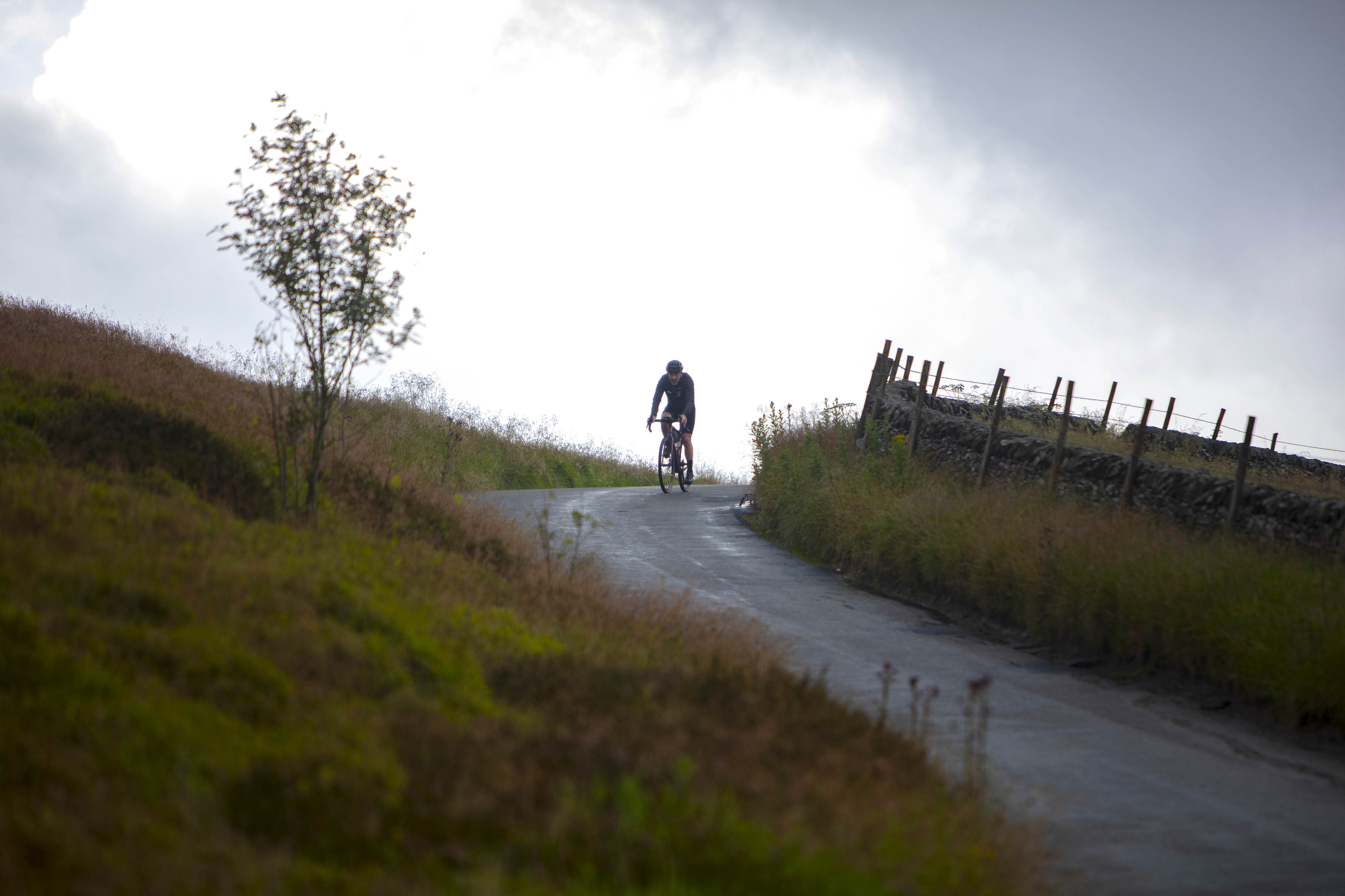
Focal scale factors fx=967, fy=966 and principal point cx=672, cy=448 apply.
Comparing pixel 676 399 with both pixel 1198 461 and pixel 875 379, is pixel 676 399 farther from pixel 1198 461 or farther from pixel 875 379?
pixel 1198 461

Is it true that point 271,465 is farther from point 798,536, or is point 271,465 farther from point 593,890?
point 798,536

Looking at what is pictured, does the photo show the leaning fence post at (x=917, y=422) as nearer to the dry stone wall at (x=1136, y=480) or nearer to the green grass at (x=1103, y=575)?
the dry stone wall at (x=1136, y=480)

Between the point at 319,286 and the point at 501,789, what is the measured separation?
6.79m

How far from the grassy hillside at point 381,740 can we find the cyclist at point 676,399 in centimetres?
1218

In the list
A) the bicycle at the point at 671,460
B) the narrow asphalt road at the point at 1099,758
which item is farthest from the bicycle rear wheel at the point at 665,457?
the narrow asphalt road at the point at 1099,758

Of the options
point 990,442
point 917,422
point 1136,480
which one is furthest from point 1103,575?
point 917,422

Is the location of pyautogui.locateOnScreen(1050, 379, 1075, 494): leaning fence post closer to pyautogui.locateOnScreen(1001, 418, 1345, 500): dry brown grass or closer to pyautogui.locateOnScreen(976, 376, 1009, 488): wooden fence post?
pyautogui.locateOnScreen(976, 376, 1009, 488): wooden fence post

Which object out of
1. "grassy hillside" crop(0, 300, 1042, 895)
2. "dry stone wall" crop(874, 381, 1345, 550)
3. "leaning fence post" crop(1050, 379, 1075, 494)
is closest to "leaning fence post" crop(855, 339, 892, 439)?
"dry stone wall" crop(874, 381, 1345, 550)

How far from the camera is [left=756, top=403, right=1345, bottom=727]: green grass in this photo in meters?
7.36

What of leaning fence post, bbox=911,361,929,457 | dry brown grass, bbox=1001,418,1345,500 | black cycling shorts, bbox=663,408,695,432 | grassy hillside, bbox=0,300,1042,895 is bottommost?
grassy hillside, bbox=0,300,1042,895

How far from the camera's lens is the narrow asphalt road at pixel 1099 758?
4.50m

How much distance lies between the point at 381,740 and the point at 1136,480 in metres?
12.2

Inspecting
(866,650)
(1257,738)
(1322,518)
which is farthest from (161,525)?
(1322,518)

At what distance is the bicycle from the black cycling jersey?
0.92 feet
